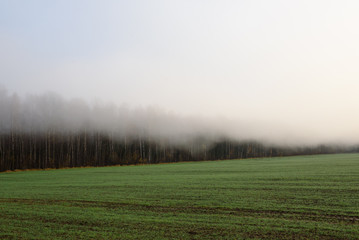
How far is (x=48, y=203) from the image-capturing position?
1602 cm

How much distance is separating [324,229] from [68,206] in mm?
12384

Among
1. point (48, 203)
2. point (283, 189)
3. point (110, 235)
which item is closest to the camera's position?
point (110, 235)

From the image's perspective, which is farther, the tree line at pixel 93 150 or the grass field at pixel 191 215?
the tree line at pixel 93 150

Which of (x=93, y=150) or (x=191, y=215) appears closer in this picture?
(x=191, y=215)

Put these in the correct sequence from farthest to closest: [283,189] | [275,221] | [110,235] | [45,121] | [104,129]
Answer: [104,129] → [45,121] → [283,189] → [275,221] → [110,235]

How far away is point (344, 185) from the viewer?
61.5ft

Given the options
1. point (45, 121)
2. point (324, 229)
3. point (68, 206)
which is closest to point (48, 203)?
point (68, 206)

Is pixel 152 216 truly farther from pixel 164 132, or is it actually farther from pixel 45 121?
pixel 164 132

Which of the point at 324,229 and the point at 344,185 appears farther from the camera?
the point at 344,185

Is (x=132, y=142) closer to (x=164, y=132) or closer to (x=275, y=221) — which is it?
(x=164, y=132)

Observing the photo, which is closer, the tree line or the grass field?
the grass field

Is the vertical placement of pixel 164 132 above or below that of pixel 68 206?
above

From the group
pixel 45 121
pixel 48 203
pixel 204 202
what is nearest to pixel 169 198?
pixel 204 202

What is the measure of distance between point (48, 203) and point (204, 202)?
9.11m
